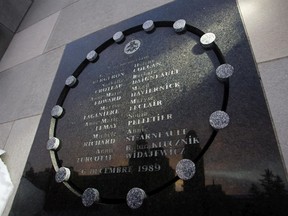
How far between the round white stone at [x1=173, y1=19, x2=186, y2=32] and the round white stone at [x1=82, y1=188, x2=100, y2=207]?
3.45 ft

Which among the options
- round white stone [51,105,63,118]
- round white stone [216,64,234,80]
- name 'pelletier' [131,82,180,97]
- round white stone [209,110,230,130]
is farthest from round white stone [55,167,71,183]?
round white stone [216,64,234,80]

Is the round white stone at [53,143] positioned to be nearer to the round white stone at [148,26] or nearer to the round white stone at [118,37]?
the round white stone at [118,37]

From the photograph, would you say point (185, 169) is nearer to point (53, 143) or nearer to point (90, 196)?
point (90, 196)

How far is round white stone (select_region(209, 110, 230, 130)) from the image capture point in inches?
45.8

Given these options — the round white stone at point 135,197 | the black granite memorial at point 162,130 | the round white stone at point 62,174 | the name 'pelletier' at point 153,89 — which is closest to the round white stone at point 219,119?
the black granite memorial at point 162,130

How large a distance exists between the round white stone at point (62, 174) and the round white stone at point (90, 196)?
0.18 m

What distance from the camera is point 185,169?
1135 mm

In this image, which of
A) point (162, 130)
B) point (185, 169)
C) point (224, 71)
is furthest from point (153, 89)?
point (185, 169)

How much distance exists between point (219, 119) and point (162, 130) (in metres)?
0.29

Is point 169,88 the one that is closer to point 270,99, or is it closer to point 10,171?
point 270,99

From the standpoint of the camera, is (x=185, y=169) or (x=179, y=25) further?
(x=179, y=25)

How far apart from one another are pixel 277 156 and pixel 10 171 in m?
1.67

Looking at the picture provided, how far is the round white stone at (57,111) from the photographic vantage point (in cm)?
178

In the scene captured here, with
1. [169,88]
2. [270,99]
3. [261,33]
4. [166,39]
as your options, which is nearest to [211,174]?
[270,99]
